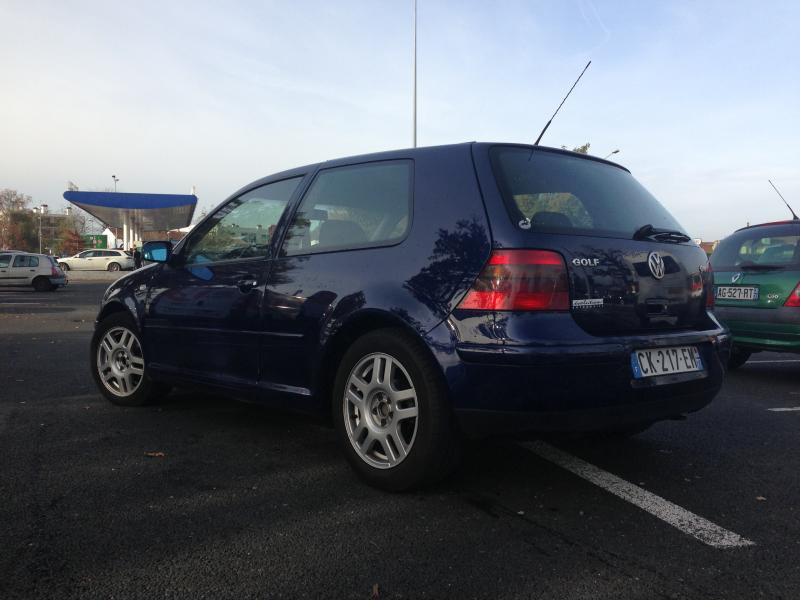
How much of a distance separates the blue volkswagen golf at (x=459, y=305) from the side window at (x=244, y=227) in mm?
19

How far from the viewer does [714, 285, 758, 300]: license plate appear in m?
6.41

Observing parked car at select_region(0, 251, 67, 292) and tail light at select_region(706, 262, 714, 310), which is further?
parked car at select_region(0, 251, 67, 292)

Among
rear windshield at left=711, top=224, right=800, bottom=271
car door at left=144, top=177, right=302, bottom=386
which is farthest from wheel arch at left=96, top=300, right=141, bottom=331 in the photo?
rear windshield at left=711, top=224, right=800, bottom=271

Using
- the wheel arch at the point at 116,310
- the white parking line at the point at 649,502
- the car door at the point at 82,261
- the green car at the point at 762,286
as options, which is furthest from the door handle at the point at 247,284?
the car door at the point at 82,261

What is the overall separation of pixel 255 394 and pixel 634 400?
79.3 inches

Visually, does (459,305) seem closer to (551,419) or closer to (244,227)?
(551,419)

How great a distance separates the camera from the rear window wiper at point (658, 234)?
125 inches

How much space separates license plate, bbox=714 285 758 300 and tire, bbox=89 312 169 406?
17.1 ft

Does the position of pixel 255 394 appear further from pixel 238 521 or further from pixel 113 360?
pixel 113 360

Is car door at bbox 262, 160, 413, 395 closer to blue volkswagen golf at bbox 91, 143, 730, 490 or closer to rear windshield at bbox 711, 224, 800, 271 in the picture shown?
blue volkswagen golf at bbox 91, 143, 730, 490

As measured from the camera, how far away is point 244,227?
4148 millimetres

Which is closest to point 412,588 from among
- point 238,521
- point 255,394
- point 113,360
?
point 238,521

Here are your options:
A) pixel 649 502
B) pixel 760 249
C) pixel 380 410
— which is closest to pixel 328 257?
pixel 380 410

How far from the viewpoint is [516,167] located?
3.13 m
